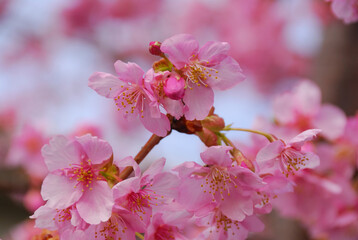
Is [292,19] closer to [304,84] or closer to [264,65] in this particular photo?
[264,65]

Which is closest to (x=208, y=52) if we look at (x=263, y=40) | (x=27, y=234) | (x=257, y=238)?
(x=27, y=234)

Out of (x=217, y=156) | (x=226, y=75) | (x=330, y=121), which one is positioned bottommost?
(x=330, y=121)

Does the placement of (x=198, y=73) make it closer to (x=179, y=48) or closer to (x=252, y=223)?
(x=179, y=48)

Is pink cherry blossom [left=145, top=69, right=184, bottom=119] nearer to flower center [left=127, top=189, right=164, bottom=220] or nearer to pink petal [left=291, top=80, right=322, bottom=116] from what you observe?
flower center [left=127, top=189, right=164, bottom=220]

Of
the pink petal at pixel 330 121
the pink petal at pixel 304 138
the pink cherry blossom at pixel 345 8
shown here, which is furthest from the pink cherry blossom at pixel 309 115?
the pink petal at pixel 304 138

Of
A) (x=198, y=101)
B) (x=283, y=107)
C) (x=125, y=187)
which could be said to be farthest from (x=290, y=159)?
(x=283, y=107)

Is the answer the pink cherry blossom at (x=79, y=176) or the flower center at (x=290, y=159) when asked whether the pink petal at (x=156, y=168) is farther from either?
the flower center at (x=290, y=159)
